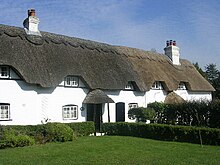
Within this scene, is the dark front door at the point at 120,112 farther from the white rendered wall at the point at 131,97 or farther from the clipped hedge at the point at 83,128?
the clipped hedge at the point at 83,128

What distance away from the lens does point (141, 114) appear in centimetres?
2425

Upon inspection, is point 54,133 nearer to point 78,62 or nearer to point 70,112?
point 70,112

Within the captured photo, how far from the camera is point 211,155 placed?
12.1 meters

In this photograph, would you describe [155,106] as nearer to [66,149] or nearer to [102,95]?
[102,95]

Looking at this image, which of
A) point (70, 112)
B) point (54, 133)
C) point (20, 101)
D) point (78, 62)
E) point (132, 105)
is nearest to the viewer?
point (54, 133)

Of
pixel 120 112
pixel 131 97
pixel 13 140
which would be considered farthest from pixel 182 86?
pixel 13 140

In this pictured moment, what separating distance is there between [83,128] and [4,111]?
5.23 metres

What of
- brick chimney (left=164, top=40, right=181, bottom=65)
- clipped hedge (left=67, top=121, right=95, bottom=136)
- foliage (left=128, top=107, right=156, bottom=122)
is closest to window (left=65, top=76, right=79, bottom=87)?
clipped hedge (left=67, top=121, right=95, bottom=136)

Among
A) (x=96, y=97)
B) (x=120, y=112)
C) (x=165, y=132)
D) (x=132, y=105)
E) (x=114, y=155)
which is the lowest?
(x=114, y=155)

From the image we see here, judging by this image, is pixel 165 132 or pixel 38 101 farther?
pixel 38 101

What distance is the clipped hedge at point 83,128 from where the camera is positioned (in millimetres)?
20172

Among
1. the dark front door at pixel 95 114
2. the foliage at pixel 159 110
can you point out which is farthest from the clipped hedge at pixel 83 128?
the foliage at pixel 159 110

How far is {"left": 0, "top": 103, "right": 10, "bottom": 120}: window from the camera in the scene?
61.4 feet

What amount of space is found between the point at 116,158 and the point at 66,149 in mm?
3365
